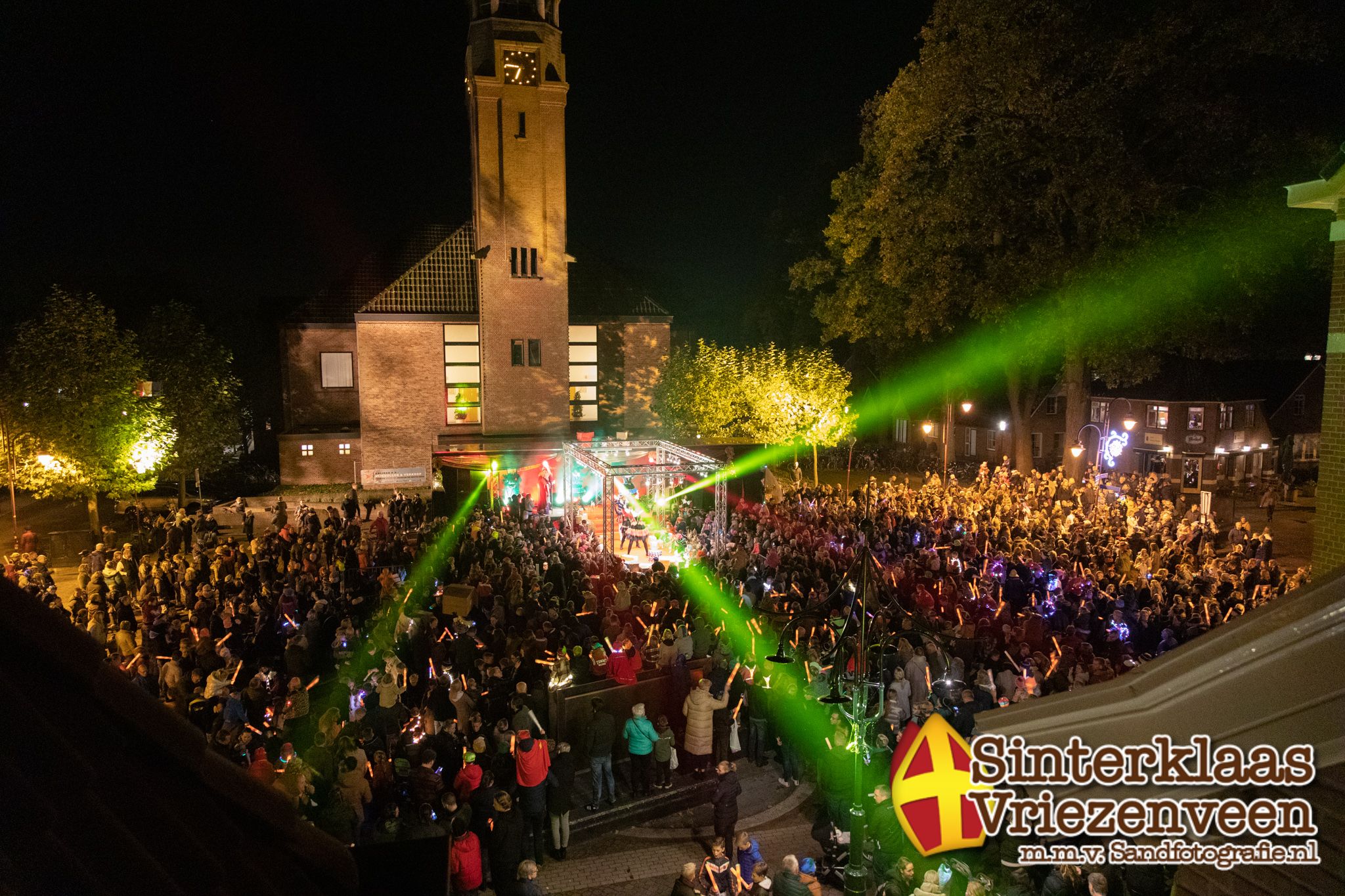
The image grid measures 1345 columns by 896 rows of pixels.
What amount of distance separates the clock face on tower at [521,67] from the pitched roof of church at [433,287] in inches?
263

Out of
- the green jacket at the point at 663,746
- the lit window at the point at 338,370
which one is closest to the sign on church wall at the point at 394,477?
the lit window at the point at 338,370

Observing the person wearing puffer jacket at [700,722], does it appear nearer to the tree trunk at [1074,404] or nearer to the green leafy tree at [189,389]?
the tree trunk at [1074,404]

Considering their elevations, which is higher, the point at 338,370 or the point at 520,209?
the point at 520,209

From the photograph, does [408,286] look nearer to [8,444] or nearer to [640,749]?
[8,444]

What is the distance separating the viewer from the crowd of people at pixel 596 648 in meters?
8.00

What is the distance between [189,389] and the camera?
3139cm

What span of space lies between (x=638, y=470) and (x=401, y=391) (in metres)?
17.7

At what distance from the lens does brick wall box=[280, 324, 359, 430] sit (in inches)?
1432

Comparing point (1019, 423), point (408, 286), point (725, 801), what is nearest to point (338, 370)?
point (408, 286)

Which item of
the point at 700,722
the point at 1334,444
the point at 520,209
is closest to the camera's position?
the point at 700,722

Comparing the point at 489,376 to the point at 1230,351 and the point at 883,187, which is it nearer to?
the point at 883,187

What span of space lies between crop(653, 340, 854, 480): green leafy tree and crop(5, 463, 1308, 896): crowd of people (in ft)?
42.7

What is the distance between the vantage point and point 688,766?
413 inches

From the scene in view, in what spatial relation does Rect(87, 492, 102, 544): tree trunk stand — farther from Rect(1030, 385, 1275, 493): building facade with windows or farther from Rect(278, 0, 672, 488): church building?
→ Rect(1030, 385, 1275, 493): building facade with windows
